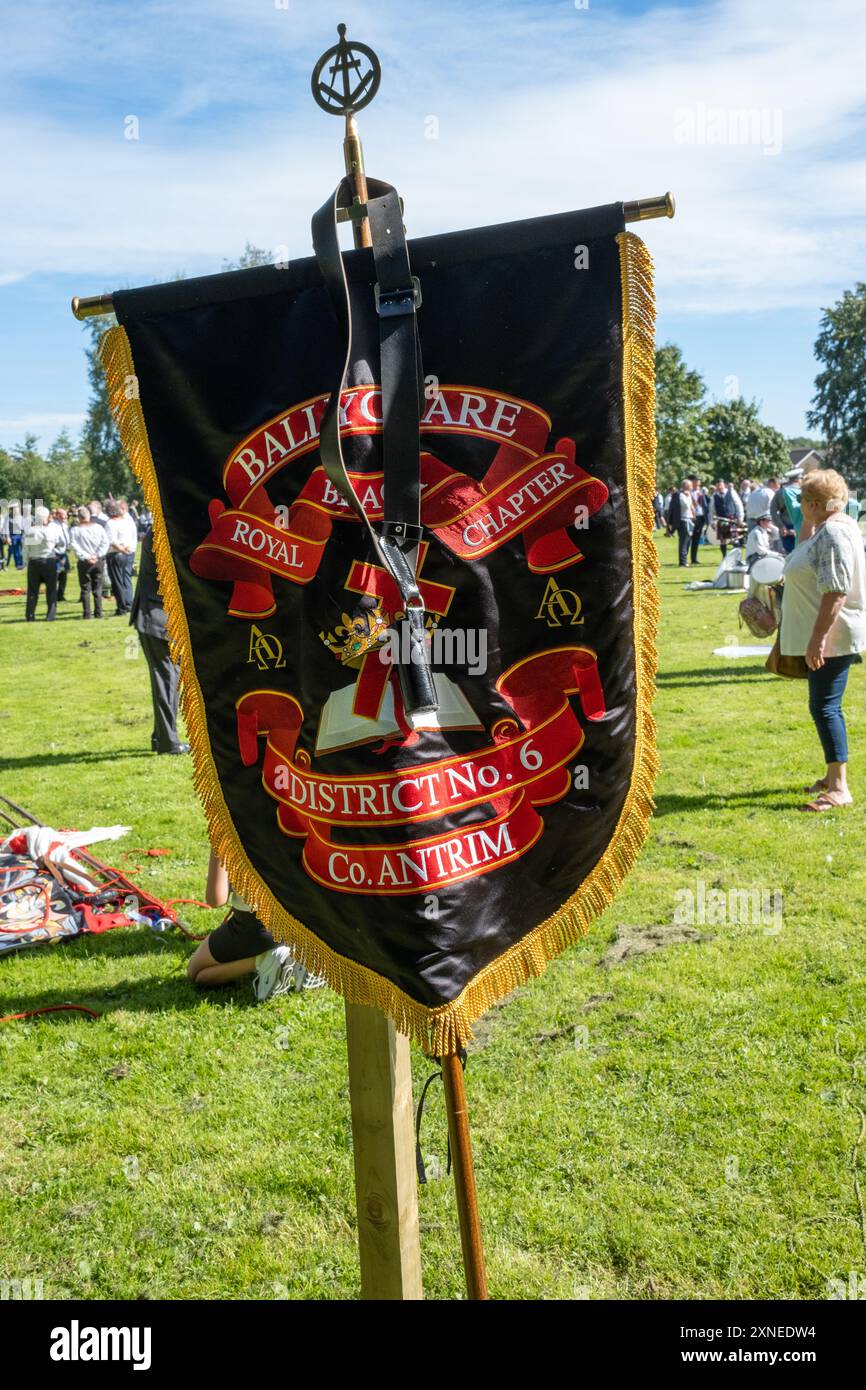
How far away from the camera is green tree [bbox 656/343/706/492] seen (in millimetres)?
60344

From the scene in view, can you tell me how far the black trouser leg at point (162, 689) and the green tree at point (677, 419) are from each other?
5132cm

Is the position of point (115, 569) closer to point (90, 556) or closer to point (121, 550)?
point (90, 556)

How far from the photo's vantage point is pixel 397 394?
7.00ft

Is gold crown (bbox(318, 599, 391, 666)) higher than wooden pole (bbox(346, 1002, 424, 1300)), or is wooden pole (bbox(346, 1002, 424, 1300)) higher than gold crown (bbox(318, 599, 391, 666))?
gold crown (bbox(318, 599, 391, 666))

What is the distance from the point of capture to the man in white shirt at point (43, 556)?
64.4ft

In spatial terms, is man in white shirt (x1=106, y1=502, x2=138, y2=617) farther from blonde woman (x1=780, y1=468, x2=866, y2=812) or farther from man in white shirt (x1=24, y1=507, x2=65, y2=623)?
blonde woman (x1=780, y1=468, x2=866, y2=812)

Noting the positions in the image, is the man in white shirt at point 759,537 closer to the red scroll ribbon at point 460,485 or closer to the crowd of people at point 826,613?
the crowd of people at point 826,613

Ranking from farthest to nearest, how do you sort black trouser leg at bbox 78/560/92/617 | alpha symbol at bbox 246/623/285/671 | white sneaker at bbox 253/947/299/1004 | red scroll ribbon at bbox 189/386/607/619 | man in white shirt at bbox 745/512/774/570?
black trouser leg at bbox 78/560/92/617
man in white shirt at bbox 745/512/774/570
white sneaker at bbox 253/947/299/1004
alpha symbol at bbox 246/623/285/671
red scroll ribbon at bbox 189/386/607/619

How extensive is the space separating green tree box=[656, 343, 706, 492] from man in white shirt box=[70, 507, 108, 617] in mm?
42350

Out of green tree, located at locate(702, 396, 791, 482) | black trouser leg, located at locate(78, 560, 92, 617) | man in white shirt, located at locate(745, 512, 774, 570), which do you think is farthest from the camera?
green tree, located at locate(702, 396, 791, 482)

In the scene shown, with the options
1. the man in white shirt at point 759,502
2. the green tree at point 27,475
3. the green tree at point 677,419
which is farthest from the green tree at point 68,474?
the man in white shirt at point 759,502

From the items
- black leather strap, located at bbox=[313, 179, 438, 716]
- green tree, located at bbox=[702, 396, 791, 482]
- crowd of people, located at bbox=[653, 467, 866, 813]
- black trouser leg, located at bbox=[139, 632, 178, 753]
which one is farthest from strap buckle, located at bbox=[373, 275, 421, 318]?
green tree, located at bbox=[702, 396, 791, 482]

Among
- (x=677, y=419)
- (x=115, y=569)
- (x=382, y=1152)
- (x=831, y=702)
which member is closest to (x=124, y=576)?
(x=115, y=569)

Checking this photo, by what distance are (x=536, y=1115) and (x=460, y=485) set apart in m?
2.72
